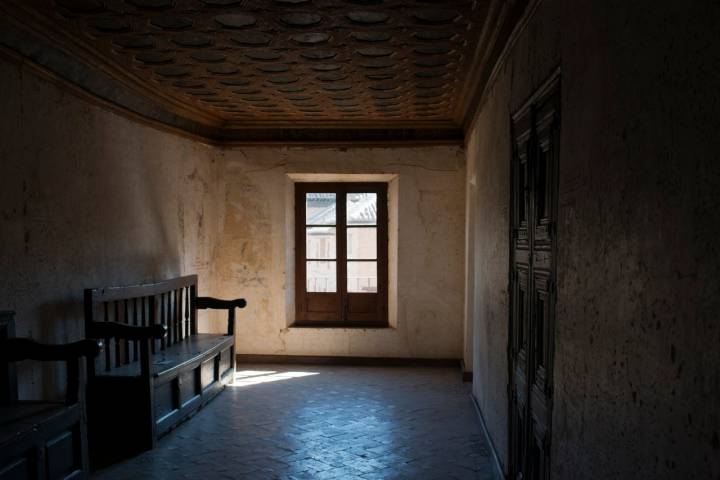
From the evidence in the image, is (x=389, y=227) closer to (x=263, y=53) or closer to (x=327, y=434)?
(x=327, y=434)

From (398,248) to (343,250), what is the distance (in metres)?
0.93

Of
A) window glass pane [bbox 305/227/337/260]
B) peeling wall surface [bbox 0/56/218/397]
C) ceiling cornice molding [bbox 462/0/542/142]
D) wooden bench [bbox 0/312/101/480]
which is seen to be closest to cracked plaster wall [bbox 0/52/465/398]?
peeling wall surface [bbox 0/56/218/397]

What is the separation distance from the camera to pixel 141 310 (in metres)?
5.87

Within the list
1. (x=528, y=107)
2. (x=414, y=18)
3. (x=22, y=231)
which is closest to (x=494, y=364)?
(x=528, y=107)

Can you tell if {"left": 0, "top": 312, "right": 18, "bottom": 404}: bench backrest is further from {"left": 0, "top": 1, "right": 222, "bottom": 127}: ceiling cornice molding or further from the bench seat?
{"left": 0, "top": 1, "right": 222, "bottom": 127}: ceiling cornice molding

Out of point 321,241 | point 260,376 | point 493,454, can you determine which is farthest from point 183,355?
point 321,241

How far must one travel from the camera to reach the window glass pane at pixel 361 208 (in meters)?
8.75

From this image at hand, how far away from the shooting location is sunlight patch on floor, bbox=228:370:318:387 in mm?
7273

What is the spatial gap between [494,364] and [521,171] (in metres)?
1.70

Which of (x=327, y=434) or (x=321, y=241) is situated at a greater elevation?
(x=321, y=241)

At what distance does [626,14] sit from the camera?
5.51 feet

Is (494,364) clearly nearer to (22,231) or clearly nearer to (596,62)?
(596,62)

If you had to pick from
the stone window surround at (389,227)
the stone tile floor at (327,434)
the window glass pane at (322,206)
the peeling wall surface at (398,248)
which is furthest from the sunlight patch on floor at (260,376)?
the window glass pane at (322,206)

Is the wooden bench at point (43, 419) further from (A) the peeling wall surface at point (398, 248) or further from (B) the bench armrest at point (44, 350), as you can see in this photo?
(A) the peeling wall surface at point (398, 248)
